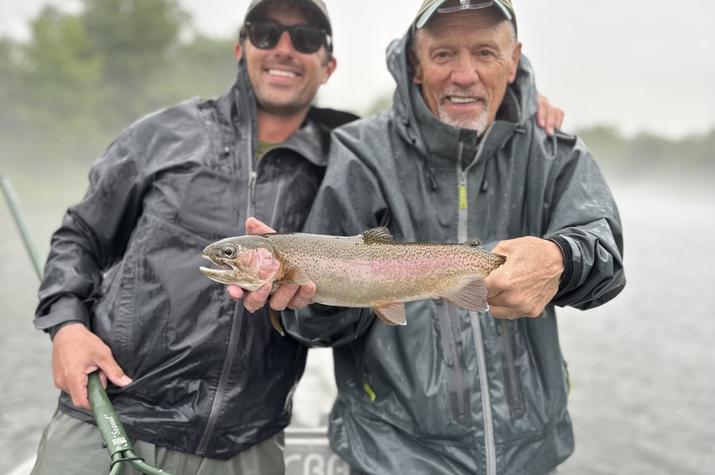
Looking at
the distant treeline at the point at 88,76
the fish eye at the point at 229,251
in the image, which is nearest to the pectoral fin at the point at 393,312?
the fish eye at the point at 229,251

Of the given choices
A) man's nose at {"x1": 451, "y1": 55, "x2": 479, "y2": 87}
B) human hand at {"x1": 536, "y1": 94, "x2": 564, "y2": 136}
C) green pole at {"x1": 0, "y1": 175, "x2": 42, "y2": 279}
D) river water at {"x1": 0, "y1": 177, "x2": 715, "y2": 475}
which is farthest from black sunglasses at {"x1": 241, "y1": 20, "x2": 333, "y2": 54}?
river water at {"x1": 0, "y1": 177, "x2": 715, "y2": 475}

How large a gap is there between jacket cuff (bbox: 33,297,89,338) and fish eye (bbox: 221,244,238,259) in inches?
45.2

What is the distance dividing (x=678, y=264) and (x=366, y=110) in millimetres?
117092

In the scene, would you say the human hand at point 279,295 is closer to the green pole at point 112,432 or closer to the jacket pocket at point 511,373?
the green pole at point 112,432

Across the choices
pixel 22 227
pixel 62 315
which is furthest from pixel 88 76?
pixel 62 315

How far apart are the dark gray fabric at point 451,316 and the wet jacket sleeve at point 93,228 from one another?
1.12 metres

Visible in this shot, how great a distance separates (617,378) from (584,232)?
10373 millimetres

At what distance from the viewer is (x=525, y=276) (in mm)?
2699

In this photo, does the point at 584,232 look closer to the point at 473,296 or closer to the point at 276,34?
the point at 473,296

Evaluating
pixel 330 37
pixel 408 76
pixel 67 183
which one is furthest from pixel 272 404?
pixel 67 183

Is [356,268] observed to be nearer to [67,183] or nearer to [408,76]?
[408,76]

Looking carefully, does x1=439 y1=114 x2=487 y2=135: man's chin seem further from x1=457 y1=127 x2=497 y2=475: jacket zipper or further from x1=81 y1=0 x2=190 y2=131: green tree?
x1=81 y1=0 x2=190 y2=131: green tree

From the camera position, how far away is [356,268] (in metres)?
2.89

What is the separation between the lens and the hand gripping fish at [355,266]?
9.24 ft
